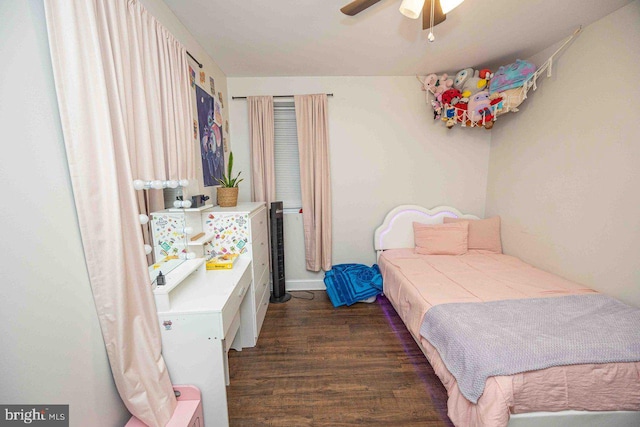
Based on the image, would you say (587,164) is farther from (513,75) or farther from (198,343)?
(198,343)

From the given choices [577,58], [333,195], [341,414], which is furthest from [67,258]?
[577,58]

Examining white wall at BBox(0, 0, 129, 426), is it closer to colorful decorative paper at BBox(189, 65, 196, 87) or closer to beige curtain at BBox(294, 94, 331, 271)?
colorful decorative paper at BBox(189, 65, 196, 87)

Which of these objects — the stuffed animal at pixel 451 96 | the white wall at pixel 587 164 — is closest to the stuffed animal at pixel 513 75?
the white wall at pixel 587 164

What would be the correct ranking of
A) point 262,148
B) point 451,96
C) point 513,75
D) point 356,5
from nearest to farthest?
point 356,5
point 513,75
point 451,96
point 262,148

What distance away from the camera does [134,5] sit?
1.22 m

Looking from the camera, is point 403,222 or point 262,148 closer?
point 262,148

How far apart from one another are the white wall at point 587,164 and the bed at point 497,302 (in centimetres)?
22

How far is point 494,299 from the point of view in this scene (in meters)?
1.73

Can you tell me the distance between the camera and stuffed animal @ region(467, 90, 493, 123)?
2465 mm

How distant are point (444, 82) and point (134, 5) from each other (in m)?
2.71

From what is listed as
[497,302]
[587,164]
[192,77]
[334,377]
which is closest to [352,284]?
[334,377]

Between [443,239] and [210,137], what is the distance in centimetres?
262

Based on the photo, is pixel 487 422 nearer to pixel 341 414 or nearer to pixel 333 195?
pixel 341 414

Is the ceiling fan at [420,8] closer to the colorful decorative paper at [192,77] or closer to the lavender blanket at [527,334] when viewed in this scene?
the colorful decorative paper at [192,77]
